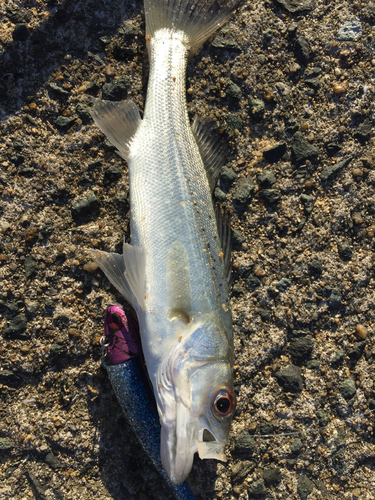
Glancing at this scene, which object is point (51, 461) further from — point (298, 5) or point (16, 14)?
point (298, 5)

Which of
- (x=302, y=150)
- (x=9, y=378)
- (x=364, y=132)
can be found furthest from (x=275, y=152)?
(x=9, y=378)

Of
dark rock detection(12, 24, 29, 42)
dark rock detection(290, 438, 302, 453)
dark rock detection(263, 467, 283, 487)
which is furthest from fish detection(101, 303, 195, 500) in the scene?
dark rock detection(12, 24, 29, 42)

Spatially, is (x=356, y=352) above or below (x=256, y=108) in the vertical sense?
below

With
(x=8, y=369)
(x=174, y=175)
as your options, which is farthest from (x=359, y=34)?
(x=8, y=369)

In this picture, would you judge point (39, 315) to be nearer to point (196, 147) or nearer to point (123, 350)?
point (123, 350)

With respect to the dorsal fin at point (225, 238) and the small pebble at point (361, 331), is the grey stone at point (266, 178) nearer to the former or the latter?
the dorsal fin at point (225, 238)

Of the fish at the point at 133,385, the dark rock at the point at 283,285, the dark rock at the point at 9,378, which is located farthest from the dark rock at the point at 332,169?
the dark rock at the point at 9,378
